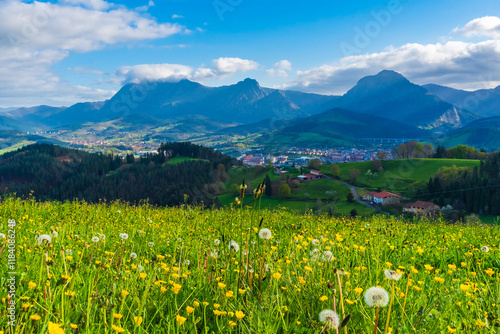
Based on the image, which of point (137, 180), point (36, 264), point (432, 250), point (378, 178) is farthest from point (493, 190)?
point (137, 180)

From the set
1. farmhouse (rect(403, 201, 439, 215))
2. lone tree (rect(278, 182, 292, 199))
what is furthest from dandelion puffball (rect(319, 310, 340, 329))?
lone tree (rect(278, 182, 292, 199))

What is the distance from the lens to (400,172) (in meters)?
159

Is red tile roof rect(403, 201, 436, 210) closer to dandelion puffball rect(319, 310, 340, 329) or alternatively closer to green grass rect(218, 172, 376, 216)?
green grass rect(218, 172, 376, 216)

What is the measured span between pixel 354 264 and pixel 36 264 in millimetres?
4885

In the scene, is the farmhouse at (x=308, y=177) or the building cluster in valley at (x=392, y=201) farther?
the farmhouse at (x=308, y=177)

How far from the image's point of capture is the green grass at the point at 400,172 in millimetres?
147625

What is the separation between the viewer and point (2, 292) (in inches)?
127

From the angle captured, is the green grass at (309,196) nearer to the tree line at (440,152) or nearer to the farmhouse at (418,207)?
the farmhouse at (418,207)

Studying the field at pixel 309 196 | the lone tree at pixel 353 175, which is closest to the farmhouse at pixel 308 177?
the field at pixel 309 196

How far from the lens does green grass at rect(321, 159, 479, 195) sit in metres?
148

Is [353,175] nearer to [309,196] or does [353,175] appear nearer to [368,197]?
[368,197]

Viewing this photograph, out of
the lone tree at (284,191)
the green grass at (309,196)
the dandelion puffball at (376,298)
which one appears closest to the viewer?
the dandelion puffball at (376,298)

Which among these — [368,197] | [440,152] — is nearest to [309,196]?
[368,197]

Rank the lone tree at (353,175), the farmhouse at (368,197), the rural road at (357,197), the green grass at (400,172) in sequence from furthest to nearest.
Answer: the lone tree at (353,175) < the green grass at (400,172) < the farmhouse at (368,197) < the rural road at (357,197)
